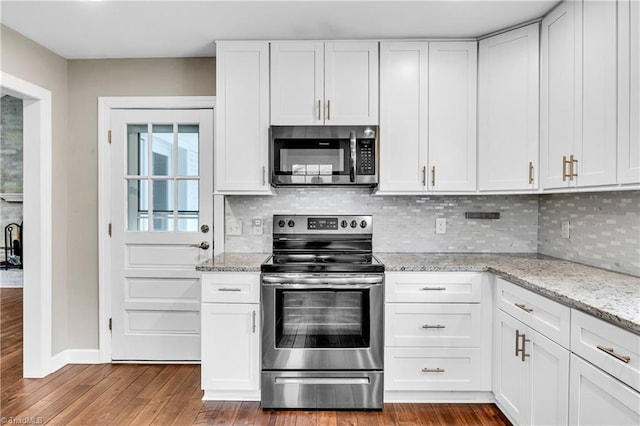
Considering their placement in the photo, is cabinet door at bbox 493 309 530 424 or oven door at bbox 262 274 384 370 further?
oven door at bbox 262 274 384 370

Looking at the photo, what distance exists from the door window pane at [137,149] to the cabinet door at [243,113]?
2.57ft

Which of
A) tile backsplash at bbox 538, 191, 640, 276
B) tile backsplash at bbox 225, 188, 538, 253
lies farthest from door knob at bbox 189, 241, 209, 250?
tile backsplash at bbox 538, 191, 640, 276

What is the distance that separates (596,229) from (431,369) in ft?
4.17

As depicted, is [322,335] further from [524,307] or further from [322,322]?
[524,307]

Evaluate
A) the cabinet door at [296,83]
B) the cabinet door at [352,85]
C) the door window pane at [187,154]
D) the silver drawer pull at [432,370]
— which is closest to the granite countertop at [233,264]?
the door window pane at [187,154]

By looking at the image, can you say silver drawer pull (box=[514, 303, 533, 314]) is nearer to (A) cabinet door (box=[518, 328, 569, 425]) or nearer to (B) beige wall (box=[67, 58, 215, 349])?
(A) cabinet door (box=[518, 328, 569, 425])

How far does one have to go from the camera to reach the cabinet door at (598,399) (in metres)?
1.18

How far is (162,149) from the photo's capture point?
296cm

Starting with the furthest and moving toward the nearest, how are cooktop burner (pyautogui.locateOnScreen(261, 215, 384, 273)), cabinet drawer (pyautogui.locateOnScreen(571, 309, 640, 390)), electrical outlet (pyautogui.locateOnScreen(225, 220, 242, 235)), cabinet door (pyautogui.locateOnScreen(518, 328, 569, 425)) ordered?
electrical outlet (pyautogui.locateOnScreen(225, 220, 242, 235)), cooktop burner (pyautogui.locateOnScreen(261, 215, 384, 273)), cabinet door (pyautogui.locateOnScreen(518, 328, 569, 425)), cabinet drawer (pyautogui.locateOnScreen(571, 309, 640, 390))

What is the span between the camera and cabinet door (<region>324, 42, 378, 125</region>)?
2553 millimetres

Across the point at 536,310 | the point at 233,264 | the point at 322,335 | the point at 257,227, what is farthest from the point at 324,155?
the point at 536,310

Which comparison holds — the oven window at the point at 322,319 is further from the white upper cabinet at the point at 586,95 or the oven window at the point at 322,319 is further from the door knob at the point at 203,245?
the white upper cabinet at the point at 586,95

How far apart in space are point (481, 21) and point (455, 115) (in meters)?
0.57

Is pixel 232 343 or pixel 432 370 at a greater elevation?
pixel 232 343
